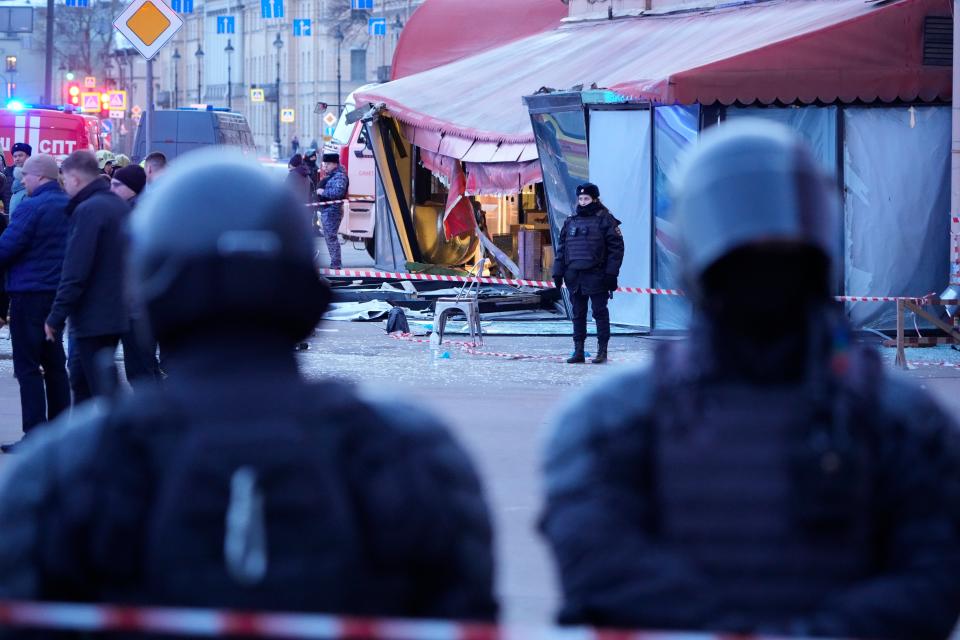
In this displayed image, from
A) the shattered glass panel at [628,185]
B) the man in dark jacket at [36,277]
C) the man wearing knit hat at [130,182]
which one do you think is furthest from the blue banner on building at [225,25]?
the man in dark jacket at [36,277]

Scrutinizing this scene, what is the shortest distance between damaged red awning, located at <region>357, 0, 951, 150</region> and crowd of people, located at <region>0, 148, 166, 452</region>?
268 inches

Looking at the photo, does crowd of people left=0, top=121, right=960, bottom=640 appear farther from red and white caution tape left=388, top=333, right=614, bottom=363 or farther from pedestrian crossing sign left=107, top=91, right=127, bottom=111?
pedestrian crossing sign left=107, top=91, right=127, bottom=111

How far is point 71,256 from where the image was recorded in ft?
28.2

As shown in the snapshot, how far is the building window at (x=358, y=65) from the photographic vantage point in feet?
296

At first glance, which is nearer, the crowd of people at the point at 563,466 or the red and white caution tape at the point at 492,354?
the crowd of people at the point at 563,466

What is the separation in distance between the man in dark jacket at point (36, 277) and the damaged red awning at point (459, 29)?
15960mm

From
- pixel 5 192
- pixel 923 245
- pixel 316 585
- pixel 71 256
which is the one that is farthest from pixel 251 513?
pixel 5 192

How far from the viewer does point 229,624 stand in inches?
80.5

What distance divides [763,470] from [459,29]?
23.4 metres

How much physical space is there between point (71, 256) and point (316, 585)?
681 centimetres

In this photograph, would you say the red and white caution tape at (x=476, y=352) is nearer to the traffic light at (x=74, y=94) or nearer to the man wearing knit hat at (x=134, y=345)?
the man wearing knit hat at (x=134, y=345)

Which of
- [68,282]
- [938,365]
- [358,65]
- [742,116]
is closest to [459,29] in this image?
Answer: [742,116]

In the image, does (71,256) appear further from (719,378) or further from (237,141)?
(237,141)

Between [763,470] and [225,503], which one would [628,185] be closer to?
[763,470]
